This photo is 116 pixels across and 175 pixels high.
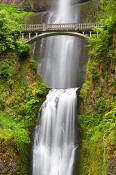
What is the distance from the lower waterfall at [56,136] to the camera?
994cm

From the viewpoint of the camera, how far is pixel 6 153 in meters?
9.55

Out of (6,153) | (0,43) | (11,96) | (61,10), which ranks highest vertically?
(61,10)

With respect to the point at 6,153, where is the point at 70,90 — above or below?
above

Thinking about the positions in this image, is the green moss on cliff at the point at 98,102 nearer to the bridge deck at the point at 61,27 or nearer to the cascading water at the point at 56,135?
the cascading water at the point at 56,135

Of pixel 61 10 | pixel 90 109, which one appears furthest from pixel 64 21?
pixel 90 109

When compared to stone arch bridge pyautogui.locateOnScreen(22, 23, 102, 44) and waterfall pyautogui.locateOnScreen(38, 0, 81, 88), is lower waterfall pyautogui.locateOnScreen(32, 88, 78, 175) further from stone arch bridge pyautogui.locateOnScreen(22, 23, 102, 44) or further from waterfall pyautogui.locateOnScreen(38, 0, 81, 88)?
waterfall pyautogui.locateOnScreen(38, 0, 81, 88)

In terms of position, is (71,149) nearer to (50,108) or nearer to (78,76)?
(50,108)

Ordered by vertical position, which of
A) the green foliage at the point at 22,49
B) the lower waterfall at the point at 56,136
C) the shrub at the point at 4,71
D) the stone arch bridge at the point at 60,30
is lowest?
the lower waterfall at the point at 56,136

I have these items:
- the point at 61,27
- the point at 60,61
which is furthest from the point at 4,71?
the point at 60,61

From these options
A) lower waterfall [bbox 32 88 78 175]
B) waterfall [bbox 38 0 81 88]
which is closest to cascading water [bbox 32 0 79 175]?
lower waterfall [bbox 32 88 78 175]

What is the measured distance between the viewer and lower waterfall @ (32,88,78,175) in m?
9.94

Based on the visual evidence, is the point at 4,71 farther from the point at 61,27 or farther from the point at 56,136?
the point at 61,27

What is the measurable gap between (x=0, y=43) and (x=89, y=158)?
1011cm

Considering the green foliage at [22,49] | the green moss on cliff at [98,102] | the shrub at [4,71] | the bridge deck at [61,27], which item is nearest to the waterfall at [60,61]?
the bridge deck at [61,27]
